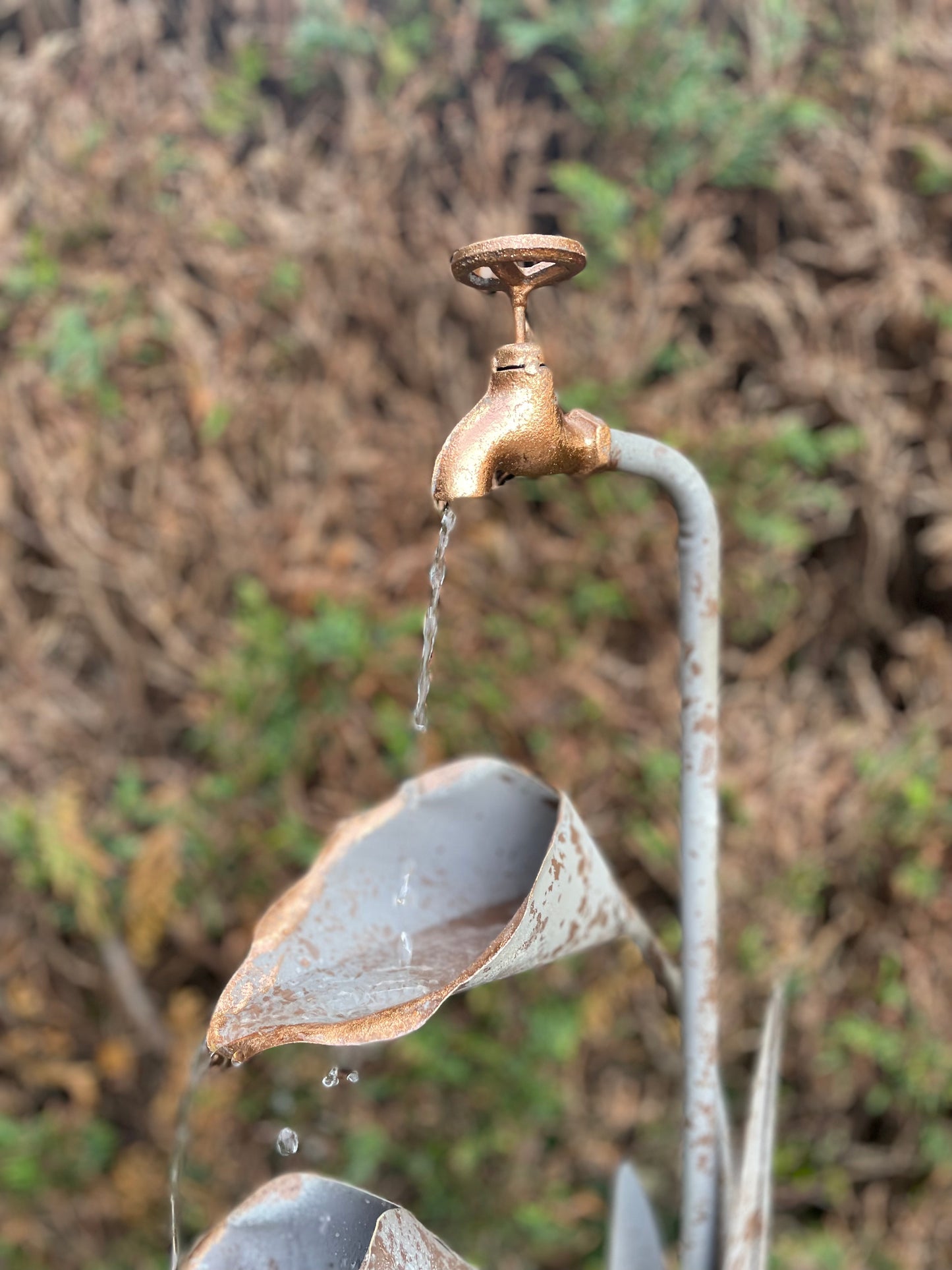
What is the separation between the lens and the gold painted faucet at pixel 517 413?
35 centimetres

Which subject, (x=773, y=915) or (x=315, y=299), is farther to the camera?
(x=315, y=299)

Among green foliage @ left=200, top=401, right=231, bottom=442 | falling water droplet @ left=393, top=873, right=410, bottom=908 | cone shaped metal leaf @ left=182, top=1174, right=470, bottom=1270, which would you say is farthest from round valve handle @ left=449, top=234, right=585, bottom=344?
green foliage @ left=200, top=401, right=231, bottom=442

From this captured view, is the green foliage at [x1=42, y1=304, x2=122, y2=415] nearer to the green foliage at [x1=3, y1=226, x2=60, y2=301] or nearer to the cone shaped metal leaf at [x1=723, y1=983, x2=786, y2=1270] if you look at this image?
the green foliage at [x1=3, y1=226, x2=60, y2=301]

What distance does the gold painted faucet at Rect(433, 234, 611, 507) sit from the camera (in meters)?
0.35

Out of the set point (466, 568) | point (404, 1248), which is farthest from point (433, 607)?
point (466, 568)

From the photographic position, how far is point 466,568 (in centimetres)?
115

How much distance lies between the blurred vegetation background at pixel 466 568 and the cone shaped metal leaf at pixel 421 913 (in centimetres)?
64

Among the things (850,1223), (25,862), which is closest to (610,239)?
(25,862)

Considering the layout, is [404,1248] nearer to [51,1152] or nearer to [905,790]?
[905,790]

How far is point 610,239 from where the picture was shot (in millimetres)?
1130

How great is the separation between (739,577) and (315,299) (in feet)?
1.99

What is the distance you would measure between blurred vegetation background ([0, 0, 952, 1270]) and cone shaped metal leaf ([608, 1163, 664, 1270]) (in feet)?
1.77

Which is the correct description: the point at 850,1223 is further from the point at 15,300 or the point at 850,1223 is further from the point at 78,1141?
the point at 15,300

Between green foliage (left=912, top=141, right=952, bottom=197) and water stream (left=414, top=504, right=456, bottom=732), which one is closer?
water stream (left=414, top=504, right=456, bottom=732)
